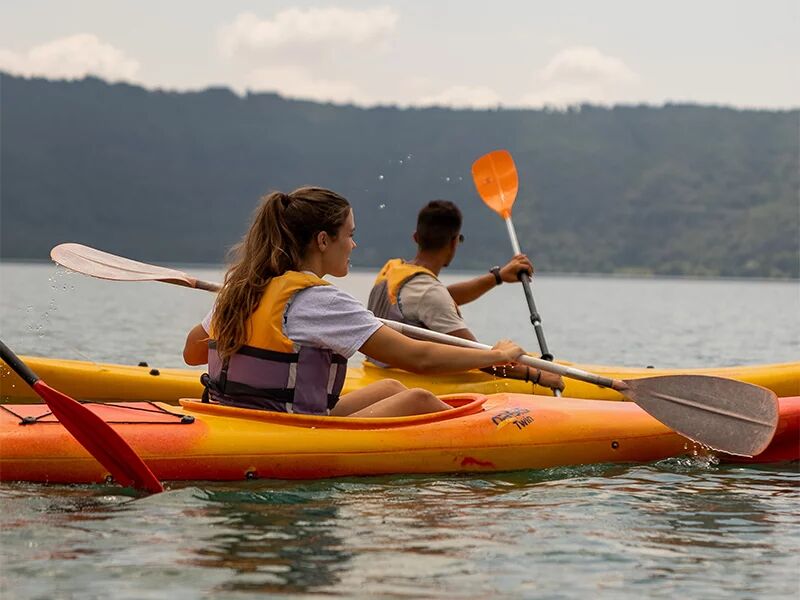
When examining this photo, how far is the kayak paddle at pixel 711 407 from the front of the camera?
6027 millimetres

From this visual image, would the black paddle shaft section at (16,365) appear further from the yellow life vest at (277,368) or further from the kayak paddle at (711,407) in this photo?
the kayak paddle at (711,407)

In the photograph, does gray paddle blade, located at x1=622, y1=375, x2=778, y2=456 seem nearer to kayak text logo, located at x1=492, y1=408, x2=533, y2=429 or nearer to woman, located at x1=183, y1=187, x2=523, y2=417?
kayak text logo, located at x1=492, y1=408, x2=533, y2=429

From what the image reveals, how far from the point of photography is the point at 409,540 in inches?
178

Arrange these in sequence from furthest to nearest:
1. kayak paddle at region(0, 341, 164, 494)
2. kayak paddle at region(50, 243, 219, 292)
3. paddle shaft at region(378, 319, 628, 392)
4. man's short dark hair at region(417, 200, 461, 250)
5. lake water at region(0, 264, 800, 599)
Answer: man's short dark hair at region(417, 200, 461, 250), kayak paddle at region(50, 243, 219, 292), paddle shaft at region(378, 319, 628, 392), kayak paddle at region(0, 341, 164, 494), lake water at region(0, 264, 800, 599)

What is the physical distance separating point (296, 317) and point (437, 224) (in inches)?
96.8

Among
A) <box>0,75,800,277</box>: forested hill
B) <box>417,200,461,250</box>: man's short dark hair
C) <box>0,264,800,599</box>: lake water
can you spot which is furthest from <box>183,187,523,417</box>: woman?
<box>0,75,800,277</box>: forested hill

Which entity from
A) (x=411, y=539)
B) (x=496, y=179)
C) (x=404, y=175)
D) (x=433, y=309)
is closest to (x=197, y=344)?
(x=411, y=539)

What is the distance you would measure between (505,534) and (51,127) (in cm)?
10861

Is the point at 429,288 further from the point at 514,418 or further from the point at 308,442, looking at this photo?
the point at 308,442

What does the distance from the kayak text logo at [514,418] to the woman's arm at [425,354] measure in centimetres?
56

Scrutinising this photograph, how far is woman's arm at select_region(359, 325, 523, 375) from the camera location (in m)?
5.01

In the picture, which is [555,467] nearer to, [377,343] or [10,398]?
[377,343]

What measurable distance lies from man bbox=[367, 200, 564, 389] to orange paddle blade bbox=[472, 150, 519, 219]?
279 centimetres

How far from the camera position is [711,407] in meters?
6.04
